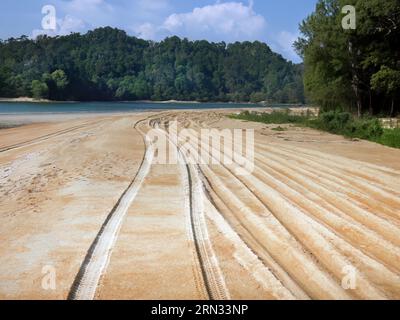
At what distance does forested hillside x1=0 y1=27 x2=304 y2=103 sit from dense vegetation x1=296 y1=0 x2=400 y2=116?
90434 mm

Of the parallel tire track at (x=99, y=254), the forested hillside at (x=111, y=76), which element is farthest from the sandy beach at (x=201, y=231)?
the forested hillside at (x=111, y=76)

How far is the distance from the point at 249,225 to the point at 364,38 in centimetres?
2624

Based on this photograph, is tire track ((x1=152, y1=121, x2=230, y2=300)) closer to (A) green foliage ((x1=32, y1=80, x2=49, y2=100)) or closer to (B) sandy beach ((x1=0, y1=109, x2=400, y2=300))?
(B) sandy beach ((x1=0, y1=109, x2=400, y2=300))

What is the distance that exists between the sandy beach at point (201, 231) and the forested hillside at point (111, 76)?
4238 inches

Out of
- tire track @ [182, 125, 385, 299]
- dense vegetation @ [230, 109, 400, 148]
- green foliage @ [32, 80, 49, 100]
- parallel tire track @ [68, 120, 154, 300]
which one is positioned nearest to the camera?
parallel tire track @ [68, 120, 154, 300]

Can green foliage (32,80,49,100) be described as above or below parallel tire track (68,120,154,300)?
above

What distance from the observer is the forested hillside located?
118 m

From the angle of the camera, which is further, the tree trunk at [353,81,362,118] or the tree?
the tree trunk at [353,81,362,118]

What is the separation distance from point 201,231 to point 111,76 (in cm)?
16639

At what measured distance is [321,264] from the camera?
5.19 metres

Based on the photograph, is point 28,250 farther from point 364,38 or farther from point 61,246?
point 364,38

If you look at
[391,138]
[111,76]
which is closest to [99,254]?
[391,138]

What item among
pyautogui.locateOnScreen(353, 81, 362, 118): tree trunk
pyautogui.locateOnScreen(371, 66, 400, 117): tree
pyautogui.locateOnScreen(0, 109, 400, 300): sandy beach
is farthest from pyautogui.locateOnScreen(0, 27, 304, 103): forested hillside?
pyautogui.locateOnScreen(0, 109, 400, 300): sandy beach
